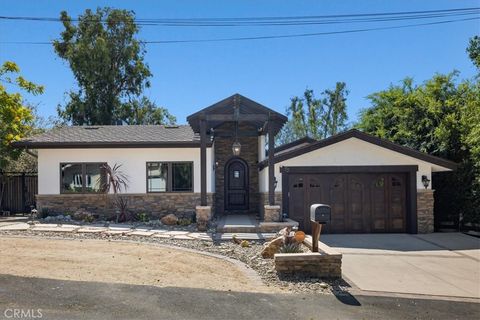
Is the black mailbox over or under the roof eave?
under

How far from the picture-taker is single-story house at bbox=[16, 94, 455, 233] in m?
13.6

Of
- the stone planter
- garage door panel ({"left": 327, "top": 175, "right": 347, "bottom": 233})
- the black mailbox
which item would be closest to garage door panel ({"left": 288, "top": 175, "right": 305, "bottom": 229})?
garage door panel ({"left": 327, "top": 175, "right": 347, "bottom": 233})

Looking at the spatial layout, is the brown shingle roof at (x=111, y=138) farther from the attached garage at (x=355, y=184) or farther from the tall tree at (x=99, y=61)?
the tall tree at (x=99, y=61)

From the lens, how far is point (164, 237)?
1159 cm

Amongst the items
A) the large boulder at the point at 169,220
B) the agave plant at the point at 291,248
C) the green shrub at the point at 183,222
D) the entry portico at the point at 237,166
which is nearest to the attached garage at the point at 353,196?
the green shrub at the point at 183,222

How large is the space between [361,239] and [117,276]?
7741 millimetres

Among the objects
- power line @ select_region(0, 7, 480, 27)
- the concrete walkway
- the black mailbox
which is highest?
power line @ select_region(0, 7, 480, 27)

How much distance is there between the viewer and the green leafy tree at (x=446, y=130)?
13281 millimetres

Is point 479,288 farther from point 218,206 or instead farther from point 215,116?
point 218,206

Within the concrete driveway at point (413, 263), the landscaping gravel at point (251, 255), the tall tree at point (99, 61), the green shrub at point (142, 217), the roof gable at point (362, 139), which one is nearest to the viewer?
the landscaping gravel at point (251, 255)

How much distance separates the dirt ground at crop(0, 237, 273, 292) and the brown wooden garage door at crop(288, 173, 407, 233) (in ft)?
17.2

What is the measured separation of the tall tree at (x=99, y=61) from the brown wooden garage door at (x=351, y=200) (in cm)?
1887

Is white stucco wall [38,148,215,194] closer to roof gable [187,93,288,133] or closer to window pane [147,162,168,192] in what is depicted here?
window pane [147,162,168,192]

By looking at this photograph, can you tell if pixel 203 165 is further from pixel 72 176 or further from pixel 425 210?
pixel 425 210
